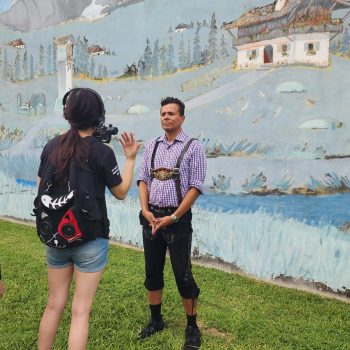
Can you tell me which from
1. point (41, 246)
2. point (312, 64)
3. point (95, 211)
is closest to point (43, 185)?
point (95, 211)

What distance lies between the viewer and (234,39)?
4418mm

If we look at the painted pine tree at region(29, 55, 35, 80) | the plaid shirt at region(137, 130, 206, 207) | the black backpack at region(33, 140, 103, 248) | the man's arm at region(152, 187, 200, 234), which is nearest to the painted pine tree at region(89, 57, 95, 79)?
the painted pine tree at region(29, 55, 35, 80)

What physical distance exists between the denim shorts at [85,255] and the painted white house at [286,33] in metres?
2.69

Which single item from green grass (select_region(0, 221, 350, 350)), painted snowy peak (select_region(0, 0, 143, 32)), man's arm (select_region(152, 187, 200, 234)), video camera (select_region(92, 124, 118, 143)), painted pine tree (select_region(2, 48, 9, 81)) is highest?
painted snowy peak (select_region(0, 0, 143, 32))

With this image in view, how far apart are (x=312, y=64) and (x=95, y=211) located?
8.73 ft

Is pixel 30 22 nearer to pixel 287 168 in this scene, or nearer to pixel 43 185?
pixel 287 168

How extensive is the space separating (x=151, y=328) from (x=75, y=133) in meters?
1.60

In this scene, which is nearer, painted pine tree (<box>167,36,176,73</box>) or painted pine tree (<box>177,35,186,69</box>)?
painted pine tree (<box>177,35,186,69</box>)

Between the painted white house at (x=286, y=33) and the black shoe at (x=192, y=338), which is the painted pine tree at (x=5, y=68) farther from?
the black shoe at (x=192, y=338)

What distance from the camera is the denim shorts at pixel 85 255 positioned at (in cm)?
217

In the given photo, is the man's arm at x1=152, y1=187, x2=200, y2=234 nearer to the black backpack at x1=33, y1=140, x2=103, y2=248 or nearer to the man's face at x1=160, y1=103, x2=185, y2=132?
the man's face at x1=160, y1=103, x2=185, y2=132

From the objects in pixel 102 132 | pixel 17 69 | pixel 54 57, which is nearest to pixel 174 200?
pixel 102 132

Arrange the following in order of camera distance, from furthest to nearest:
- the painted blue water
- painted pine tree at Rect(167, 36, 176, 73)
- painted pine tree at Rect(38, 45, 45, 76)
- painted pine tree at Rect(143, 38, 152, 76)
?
painted pine tree at Rect(38, 45, 45, 76), painted pine tree at Rect(143, 38, 152, 76), painted pine tree at Rect(167, 36, 176, 73), the painted blue water

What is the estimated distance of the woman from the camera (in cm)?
213
